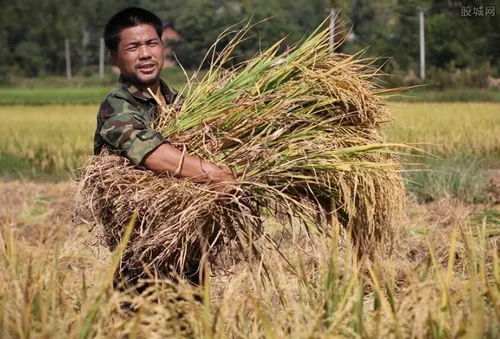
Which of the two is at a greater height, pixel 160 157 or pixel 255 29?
pixel 255 29

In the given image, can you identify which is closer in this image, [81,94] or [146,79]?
[146,79]

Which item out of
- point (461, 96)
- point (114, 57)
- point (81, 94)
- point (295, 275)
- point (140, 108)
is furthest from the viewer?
point (81, 94)

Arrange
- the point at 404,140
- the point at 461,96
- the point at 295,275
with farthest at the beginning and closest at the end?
the point at 461,96, the point at 404,140, the point at 295,275

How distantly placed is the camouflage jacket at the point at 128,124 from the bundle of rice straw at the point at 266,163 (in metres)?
0.06

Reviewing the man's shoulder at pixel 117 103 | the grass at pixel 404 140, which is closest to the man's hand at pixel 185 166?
the man's shoulder at pixel 117 103

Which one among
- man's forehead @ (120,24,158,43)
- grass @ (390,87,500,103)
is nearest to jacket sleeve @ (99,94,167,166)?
man's forehead @ (120,24,158,43)

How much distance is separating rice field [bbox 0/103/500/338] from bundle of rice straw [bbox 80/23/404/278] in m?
0.14

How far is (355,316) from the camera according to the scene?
7.80 ft

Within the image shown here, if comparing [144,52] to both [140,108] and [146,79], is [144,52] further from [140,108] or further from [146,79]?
[140,108]

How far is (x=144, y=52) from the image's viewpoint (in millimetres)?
3365

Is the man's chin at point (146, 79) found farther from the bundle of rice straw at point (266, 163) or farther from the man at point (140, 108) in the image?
the bundle of rice straw at point (266, 163)

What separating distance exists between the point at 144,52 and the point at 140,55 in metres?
0.02

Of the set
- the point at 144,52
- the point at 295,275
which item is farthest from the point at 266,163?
the point at 144,52

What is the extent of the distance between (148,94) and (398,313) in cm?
146
